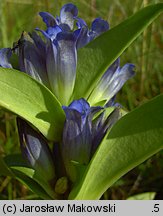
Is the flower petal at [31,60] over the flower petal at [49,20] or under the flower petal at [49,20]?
under

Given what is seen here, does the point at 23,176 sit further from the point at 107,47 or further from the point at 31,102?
the point at 107,47

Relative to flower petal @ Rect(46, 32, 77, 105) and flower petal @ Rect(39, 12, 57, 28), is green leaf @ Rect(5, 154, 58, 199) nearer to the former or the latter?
flower petal @ Rect(46, 32, 77, 105)

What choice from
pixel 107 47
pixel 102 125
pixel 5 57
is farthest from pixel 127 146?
pixel 5 57

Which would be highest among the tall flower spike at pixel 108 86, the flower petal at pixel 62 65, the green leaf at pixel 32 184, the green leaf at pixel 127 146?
the flower petal at pixel 62 65

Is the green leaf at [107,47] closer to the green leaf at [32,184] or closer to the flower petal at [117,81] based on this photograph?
the flower petal at [117,81]

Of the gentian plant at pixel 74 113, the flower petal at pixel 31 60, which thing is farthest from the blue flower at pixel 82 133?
the flower petal at pixel 31 60
